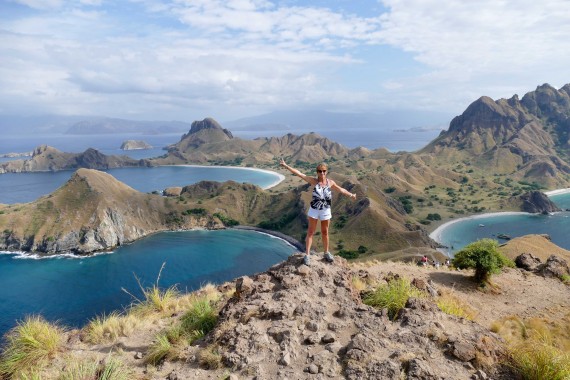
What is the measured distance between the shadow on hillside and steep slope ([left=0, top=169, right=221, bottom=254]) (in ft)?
300

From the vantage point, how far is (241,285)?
9648mm

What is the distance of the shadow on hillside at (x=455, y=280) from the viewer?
1944cm

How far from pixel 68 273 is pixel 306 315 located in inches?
3350

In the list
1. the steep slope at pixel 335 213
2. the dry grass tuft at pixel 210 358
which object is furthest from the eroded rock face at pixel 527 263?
the steep slope at pixel 335 213

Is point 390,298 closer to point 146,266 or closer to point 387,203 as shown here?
point 146,266

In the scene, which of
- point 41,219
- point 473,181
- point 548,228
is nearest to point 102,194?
point 41,219

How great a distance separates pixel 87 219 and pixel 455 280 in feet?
324

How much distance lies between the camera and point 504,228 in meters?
110

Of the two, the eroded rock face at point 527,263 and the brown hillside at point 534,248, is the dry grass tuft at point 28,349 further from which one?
the brown hillside at point 534,248

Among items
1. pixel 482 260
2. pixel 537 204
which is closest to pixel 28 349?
pixel 482 260

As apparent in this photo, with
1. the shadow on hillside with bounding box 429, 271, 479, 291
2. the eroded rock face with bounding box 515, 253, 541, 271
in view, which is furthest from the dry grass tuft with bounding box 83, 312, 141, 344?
the eroded rock face with bounding box 515, 253, 541, 271

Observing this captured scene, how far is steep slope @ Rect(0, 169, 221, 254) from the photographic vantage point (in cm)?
8994

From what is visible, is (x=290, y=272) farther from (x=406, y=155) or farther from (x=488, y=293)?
(x=406, y=155)

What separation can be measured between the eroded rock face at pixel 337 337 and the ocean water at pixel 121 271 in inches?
2103
